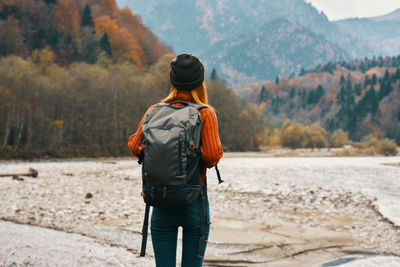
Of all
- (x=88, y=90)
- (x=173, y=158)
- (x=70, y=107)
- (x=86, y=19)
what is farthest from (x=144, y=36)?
(x=173, y=158)

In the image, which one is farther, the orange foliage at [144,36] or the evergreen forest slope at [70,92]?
the orange foliage at [144,36]

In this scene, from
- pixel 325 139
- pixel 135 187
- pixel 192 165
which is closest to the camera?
pixel 192 165

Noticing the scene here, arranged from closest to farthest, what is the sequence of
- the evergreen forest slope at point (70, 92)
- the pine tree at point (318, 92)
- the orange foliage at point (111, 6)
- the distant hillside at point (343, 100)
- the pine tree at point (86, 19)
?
the evergreen forest slope at point (70, 92) < the pine tree at point (86, 19) < the orange foliage at point (111, 6) < the distant hillside at point (343, 100) < the pine tree at point (318, 92)

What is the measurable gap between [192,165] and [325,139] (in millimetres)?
68003

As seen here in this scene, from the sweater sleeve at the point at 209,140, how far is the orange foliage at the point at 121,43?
55.3m

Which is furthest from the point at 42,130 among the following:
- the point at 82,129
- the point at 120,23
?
the point at 120,23

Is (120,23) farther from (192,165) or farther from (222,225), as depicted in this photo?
(192,165)

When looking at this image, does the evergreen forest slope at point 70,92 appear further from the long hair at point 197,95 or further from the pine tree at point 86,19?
the long hair at point 197,95

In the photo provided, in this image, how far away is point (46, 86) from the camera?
33125 millimetres

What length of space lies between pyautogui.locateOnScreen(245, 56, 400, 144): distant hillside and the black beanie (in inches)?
2638

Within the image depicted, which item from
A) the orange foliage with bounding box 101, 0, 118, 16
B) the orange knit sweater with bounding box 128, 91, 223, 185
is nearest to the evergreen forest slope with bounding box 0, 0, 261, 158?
the orange foliage with bounding box 101, 0, 118, 16

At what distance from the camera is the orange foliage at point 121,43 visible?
188 ft

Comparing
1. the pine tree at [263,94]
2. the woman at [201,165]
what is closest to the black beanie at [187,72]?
the woman at [201,165]

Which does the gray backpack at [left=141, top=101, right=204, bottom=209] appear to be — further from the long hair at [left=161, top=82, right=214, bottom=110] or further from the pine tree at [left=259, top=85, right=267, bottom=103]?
the pine tree at [left=259, top=85, right=267, bottom=103]
